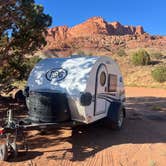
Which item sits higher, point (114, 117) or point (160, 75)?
point (160, 75)

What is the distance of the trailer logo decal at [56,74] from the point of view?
830 cm

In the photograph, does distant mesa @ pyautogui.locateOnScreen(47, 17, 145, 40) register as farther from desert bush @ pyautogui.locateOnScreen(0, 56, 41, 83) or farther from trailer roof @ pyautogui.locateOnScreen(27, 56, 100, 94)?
trailer roof @ pyautogui.locateOnScreen(27, 56, 100, 94)

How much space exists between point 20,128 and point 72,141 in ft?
5.87

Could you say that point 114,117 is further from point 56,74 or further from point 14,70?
point 14,70

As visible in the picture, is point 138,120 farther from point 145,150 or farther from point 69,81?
point 69,81

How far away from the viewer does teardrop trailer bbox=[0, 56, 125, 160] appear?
25.4ft

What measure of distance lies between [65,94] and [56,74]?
2.68 feet

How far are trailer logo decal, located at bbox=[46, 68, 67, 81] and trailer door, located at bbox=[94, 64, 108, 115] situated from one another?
0.95m

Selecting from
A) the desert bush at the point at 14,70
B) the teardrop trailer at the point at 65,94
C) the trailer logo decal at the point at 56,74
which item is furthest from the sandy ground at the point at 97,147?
the desert bush at the point at 14,70

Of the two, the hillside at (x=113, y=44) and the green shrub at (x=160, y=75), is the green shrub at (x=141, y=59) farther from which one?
the green shrub at (x=160, y=75)

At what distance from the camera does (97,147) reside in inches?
312

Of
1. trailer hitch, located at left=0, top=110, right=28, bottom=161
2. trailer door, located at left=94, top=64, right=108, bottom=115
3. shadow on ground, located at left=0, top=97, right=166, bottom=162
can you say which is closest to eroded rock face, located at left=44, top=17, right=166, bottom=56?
shadow on ground, located at left=0, top=97, right=166, bottom=162

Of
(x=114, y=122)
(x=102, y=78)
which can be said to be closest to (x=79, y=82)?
(x=102, y=78)

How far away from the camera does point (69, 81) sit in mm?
8078
